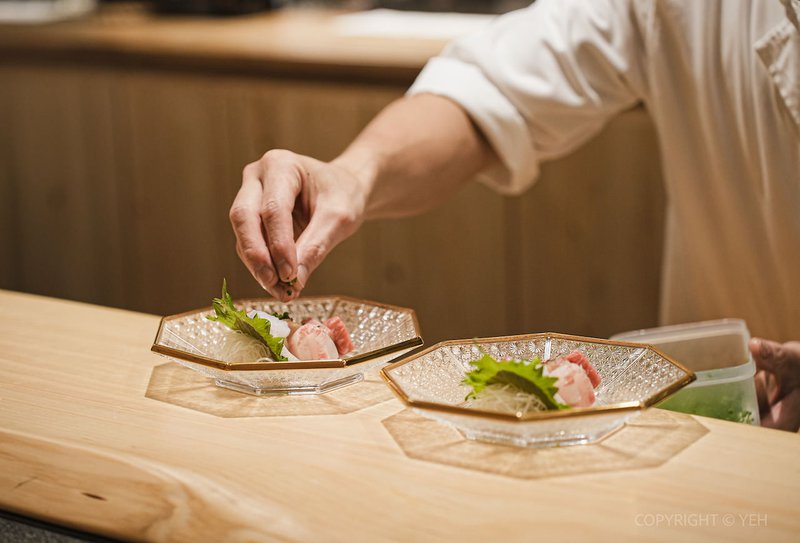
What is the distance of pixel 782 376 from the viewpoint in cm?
119

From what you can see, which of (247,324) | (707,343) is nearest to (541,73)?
(707,343)

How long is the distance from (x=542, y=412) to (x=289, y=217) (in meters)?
0.42

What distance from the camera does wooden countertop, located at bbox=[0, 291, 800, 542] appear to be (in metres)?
0.79

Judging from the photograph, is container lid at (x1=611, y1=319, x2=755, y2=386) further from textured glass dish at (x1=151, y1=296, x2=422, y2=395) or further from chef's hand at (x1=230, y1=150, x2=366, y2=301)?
chef's hand at (x1=230, y1=150, x2=366, y2=301)

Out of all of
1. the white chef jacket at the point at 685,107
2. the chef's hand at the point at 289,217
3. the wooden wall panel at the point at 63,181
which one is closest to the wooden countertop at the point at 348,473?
the chef's hand at the point at 289,217

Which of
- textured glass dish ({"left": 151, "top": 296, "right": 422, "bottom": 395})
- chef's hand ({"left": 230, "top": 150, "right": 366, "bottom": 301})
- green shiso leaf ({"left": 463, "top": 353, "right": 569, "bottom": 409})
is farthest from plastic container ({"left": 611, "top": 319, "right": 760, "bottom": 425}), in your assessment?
chef's hand ({"left": 230, "top": 150, "right": 366, "bottom": 301})

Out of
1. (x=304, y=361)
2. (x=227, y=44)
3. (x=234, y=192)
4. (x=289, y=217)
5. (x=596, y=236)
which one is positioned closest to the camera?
(x=304, y=361)

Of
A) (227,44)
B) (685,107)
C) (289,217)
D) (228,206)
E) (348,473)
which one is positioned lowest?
(348,473)

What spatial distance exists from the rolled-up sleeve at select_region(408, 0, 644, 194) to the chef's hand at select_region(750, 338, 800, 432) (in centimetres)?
66

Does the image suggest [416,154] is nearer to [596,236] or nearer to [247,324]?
[247,324]

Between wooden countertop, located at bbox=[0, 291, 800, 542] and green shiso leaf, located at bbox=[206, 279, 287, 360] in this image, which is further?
green shiso leaf, located at bbox=[206, 279, 287, 360]

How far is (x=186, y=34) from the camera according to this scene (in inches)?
125

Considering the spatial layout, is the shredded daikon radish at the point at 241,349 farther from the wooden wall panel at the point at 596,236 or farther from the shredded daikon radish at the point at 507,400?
the wooden wall panel at the point at 596,236

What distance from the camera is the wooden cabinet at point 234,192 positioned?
2.76 m
